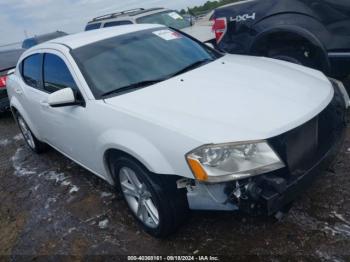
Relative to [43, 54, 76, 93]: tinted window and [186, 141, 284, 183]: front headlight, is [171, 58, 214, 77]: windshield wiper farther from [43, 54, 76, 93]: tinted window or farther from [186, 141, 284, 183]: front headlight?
[186, 141, 284, 183]: front headlight

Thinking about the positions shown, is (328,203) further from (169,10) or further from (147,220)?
(169,10)

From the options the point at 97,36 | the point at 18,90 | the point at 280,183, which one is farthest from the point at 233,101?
the point at 18,90

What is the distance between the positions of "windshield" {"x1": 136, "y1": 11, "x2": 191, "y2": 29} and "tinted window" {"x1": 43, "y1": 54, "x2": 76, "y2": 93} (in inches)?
213

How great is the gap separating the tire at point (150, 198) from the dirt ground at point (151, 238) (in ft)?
0.64

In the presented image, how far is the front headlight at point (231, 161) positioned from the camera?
2393 mm

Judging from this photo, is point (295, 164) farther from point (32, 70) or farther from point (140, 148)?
point (32, 70)

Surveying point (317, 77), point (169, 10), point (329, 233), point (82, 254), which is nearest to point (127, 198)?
point (82, 254)

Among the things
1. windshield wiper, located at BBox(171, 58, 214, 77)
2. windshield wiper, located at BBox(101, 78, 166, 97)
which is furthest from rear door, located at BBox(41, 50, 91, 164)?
windshield wiper, located at BBox(171, 58, 214, 77)

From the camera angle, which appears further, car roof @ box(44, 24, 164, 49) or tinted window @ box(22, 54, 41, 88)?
tinted window @ box(22, 54, 41, 88)

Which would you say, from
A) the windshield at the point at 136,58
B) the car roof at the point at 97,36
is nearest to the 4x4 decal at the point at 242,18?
the windshield at the point at 136,58

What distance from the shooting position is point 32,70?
15.1 feet

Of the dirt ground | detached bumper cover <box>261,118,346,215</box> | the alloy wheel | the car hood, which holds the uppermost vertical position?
the car hood

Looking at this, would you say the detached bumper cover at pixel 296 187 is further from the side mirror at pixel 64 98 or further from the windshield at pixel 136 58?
the side mirror at pixel 64 98

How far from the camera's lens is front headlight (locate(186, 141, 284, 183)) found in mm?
2393
